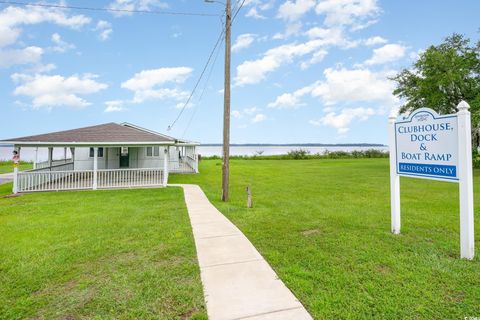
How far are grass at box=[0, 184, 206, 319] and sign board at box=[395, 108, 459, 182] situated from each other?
161 inches

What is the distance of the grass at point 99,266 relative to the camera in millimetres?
2869

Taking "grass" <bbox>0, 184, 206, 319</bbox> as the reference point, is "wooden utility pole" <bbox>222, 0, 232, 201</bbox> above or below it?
above

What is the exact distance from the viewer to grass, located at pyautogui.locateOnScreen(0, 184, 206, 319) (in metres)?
2.87

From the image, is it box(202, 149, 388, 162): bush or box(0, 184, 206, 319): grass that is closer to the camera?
box(0, 184, 206, 319): grass

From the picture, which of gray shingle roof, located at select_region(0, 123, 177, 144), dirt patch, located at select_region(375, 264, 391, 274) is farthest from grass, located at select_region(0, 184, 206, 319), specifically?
gray shingle roof, located at select_region(0, 123, 177, 144)

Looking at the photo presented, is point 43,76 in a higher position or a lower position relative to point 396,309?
higher

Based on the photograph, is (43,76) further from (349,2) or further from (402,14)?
(402,14)

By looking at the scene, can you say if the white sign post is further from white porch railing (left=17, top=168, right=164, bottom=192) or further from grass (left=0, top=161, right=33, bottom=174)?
grass (left=0, top=161, right=33, bottom=174)

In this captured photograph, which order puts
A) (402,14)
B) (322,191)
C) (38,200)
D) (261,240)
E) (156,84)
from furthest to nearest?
1. (156,84)
2. (402,14)
3. (322,191)
4. (38,200)
5. (261,240)

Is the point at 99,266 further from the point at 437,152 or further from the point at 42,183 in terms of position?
the point at 42,183

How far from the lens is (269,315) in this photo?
8.72ft

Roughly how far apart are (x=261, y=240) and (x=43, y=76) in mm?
21509

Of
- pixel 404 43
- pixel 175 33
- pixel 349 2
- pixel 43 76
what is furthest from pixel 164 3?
pixel 43 76

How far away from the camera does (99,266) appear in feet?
13.0
